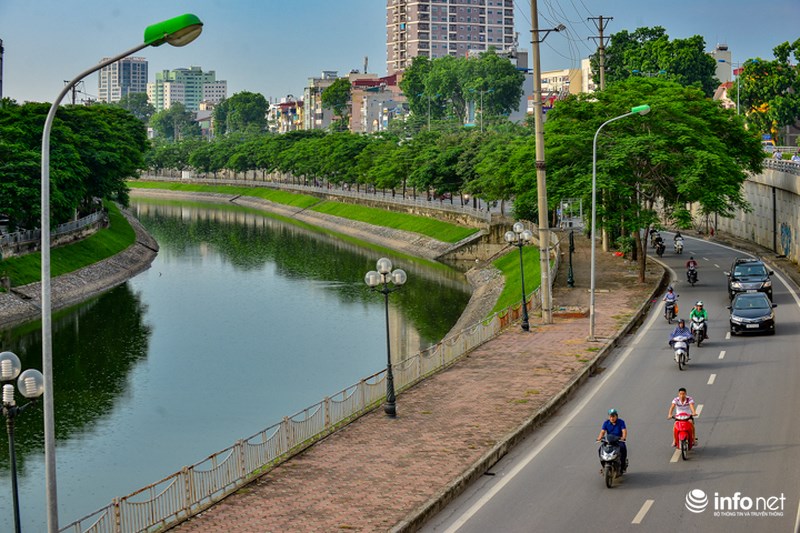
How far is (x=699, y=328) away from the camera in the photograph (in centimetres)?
4144

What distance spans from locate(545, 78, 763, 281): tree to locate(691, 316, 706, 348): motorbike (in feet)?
49.0

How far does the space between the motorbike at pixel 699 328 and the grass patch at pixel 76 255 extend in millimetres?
42393

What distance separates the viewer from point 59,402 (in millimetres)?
43531

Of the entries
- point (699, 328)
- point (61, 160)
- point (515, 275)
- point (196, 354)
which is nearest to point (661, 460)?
point (699, 328)

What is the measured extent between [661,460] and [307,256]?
74116mm

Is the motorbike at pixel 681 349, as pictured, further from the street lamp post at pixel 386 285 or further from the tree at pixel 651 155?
the tree at pixel 651 155

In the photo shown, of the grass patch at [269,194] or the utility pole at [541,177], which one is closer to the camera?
the utility pole at [541,177]

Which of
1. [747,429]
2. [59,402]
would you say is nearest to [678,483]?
[747,429]

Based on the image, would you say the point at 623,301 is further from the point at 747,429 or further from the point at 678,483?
the point at 678,483

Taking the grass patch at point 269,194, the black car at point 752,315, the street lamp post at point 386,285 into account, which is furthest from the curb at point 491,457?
the grass patch at point 269,194

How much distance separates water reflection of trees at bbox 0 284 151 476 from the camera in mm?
40031

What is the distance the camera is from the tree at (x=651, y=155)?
5625cm

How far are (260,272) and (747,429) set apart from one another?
208 feet

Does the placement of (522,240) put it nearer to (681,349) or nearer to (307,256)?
(681,349)
